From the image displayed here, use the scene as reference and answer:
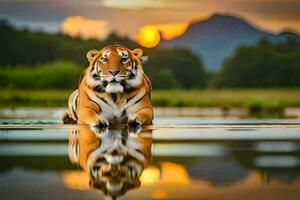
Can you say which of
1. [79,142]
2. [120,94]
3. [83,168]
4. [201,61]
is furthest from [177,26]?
[83,168]

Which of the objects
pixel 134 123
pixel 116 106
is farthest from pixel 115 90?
pixel 134 123

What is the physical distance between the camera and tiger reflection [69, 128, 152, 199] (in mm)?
3986

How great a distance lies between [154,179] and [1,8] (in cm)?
762

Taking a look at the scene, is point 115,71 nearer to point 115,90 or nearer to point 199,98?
point 115,90

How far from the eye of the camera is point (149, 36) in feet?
Answer: 37.6

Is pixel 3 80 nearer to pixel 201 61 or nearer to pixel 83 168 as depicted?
pixel 201 61

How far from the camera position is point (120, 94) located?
803 cm

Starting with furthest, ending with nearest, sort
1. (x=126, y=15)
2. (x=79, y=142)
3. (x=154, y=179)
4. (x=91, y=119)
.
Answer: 1. (x=126, y=15)
2. (x=91, y=119)
3. (x=79, y=142)
4. (x=154, y=179)

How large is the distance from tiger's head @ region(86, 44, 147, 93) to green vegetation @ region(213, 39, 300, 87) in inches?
131

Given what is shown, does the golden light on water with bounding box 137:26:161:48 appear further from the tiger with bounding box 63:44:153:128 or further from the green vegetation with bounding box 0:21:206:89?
the tiger with bounding box 63:44:153:128

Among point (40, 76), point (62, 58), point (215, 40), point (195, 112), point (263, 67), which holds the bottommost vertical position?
point (195, 112)

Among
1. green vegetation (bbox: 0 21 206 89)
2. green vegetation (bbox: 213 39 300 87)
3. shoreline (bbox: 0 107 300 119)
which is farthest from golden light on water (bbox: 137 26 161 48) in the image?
green vegetation (bbox: 213 39 300 87)

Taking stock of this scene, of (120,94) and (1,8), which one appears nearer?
(120,94)

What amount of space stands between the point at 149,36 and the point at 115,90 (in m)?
3.59
